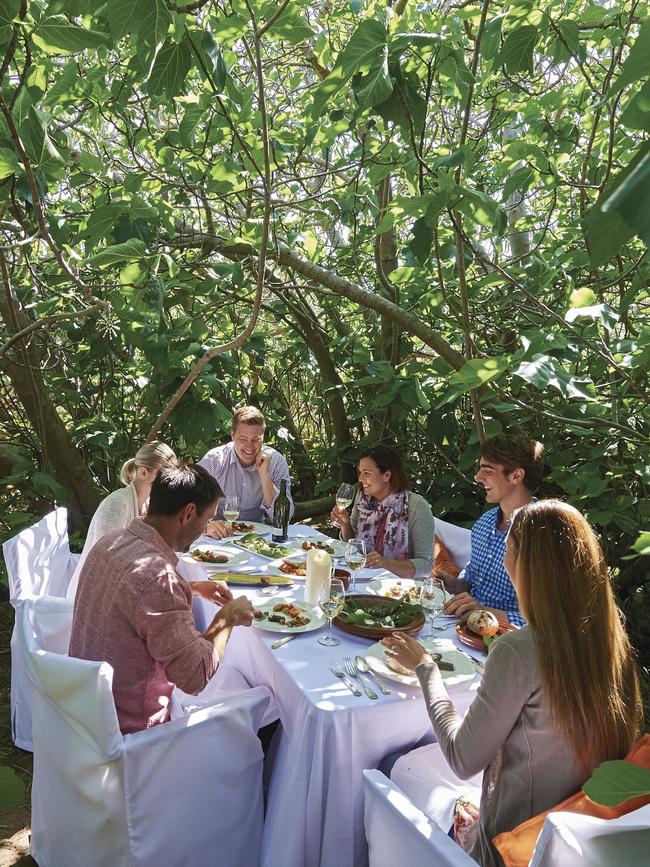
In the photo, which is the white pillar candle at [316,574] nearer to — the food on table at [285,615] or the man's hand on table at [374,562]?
the food on table at [285,615]

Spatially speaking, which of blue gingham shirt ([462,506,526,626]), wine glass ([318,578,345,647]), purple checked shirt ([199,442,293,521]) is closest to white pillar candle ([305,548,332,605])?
wine glass ([318,578,345,647])

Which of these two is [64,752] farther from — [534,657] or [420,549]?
[420,549]

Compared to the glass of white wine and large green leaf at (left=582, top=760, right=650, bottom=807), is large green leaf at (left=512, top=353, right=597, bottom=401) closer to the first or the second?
large green leaf at (left=582, top=760, right=650, bottom=807)

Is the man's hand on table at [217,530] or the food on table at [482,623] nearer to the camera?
the food on table at [482,623]

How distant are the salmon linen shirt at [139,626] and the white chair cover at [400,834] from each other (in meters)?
0.56

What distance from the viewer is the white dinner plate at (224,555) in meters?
2.63

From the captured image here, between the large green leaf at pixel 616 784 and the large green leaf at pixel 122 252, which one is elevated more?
the large green leaf at pixel 122 252

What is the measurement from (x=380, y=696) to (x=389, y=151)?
2171mm

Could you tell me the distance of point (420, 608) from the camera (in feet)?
6.96

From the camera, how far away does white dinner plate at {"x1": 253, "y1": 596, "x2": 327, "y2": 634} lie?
1972 mm

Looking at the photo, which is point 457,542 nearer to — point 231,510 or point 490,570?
point 490,570

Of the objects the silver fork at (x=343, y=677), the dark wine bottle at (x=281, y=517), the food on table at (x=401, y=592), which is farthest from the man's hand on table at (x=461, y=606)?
the dark wine bottle at (x=281, y=517)

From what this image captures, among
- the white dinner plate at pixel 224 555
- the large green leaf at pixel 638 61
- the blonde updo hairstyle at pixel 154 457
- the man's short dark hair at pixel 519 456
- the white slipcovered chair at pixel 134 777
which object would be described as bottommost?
the white slipcovered chair at pixel 134 777

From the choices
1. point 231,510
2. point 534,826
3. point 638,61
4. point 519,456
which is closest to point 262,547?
point 231,510
